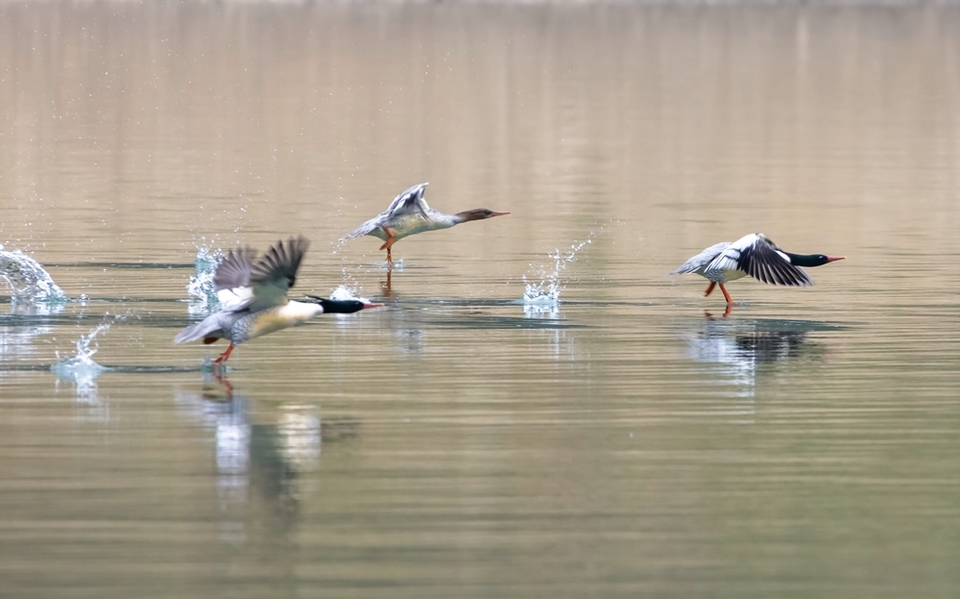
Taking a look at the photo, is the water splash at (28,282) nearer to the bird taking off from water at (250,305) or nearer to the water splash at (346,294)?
the water splash at (346,294)

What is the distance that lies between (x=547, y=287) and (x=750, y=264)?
2277 mm

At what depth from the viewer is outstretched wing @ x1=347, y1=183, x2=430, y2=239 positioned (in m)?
21.9

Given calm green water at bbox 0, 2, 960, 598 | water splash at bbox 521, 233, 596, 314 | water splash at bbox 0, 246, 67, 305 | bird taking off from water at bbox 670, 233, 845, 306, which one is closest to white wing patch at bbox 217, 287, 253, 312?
calm green water at bbox 0, 2, 960, 598

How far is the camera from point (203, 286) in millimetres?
19219

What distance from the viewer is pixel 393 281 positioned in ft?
70.6

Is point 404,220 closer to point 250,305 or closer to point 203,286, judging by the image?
point 203,286

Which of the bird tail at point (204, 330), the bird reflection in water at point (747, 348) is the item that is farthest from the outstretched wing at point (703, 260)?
the bird tail at point (204, 330)

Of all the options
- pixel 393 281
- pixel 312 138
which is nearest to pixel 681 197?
pixel 393 281

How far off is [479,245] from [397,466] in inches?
561

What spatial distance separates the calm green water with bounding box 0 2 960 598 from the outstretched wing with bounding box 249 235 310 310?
0.58 m

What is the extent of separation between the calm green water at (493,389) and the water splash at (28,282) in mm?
341

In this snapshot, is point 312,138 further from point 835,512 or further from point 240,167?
point 835,512

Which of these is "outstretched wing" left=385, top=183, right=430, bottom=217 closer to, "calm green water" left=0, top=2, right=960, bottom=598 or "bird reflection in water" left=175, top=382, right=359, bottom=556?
"calm green water" left=0, top=2, right=960, bottom=598

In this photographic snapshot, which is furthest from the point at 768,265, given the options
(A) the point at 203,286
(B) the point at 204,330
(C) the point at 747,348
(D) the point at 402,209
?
(B) the point at 204,330
